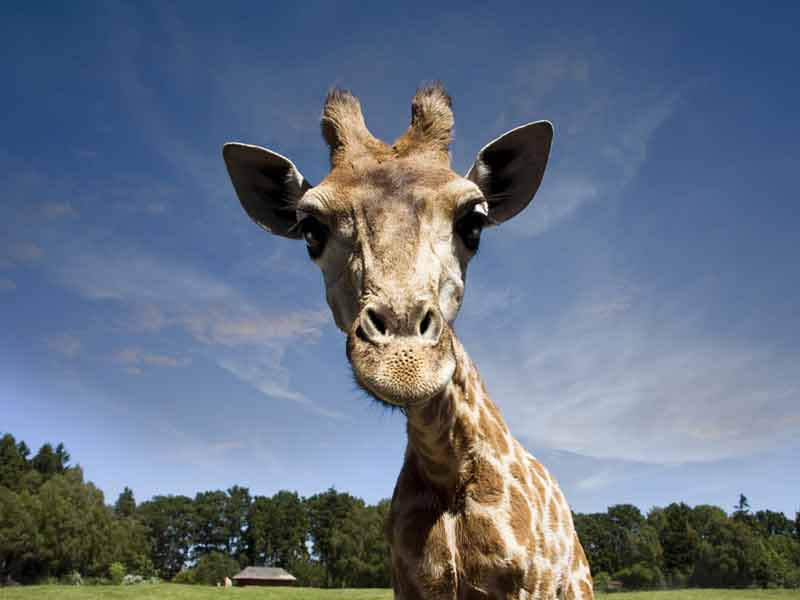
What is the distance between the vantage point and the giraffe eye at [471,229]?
183 inches

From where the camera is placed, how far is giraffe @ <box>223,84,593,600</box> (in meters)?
3.54

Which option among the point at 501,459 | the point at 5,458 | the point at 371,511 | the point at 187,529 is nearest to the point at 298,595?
the point at 501,459

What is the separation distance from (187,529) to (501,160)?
170 m

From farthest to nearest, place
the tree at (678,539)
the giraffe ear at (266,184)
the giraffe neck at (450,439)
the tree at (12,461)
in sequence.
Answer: the tree at (678,539)
the tree at (12,461)
the giraffe ear at (266,184)
the giraffe neck at (450,439)

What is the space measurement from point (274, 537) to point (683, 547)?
96.7 m

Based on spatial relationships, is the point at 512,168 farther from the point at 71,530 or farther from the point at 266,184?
the point at 71,530

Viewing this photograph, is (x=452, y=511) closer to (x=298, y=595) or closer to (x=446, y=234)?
(x=446, y=234)

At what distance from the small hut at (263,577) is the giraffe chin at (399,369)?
4377 inches

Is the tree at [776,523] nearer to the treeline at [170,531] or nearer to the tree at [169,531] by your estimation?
the treeline at [170,531]

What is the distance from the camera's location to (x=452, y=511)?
4.46m

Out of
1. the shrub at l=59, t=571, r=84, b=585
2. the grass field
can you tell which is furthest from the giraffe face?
the shrub at l=59, t=571, r=84, b=585

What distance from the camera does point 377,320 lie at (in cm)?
346

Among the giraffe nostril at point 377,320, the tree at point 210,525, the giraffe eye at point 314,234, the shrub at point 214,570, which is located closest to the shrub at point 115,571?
the shrub at point 214,570

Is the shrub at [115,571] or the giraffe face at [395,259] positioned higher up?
the giraffe face at [395,259]
